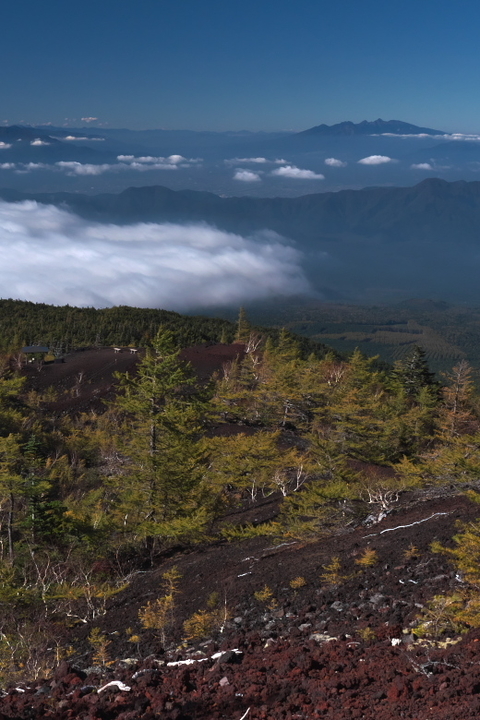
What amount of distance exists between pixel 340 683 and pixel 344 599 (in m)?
4.50

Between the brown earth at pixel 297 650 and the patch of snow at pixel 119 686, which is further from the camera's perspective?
the patch of snow at pixel 119 686

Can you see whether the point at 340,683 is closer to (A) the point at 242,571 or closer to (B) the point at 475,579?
(B) the point at 475,579

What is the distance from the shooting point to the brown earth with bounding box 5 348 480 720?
7.07 metres

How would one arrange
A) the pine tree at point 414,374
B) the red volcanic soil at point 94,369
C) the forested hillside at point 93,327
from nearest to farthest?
the red volcanic soil at point 94,369
the pine tree at point 414,374
the forested hillside at point 93,327

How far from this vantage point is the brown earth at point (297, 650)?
7.07m

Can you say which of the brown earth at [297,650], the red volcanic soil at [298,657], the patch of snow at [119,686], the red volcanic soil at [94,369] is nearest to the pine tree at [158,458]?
the brown earth at [297,650]

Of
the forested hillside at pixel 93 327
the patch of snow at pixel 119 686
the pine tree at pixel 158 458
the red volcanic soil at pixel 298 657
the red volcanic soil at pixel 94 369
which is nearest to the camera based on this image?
the red volcanic soil at pixel 298 657

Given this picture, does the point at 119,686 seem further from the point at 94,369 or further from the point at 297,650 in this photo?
the point at 94,369

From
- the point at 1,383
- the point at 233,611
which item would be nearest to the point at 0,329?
the point at 1,383

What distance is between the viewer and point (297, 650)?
9.01 metres

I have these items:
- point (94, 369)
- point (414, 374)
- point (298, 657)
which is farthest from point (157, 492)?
point (94, 369)

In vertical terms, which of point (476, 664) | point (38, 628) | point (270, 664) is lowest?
point (38, 628)

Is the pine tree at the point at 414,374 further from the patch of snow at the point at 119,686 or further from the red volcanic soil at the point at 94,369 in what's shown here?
the patch of snow at the point at 119,686

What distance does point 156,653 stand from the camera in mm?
10867
